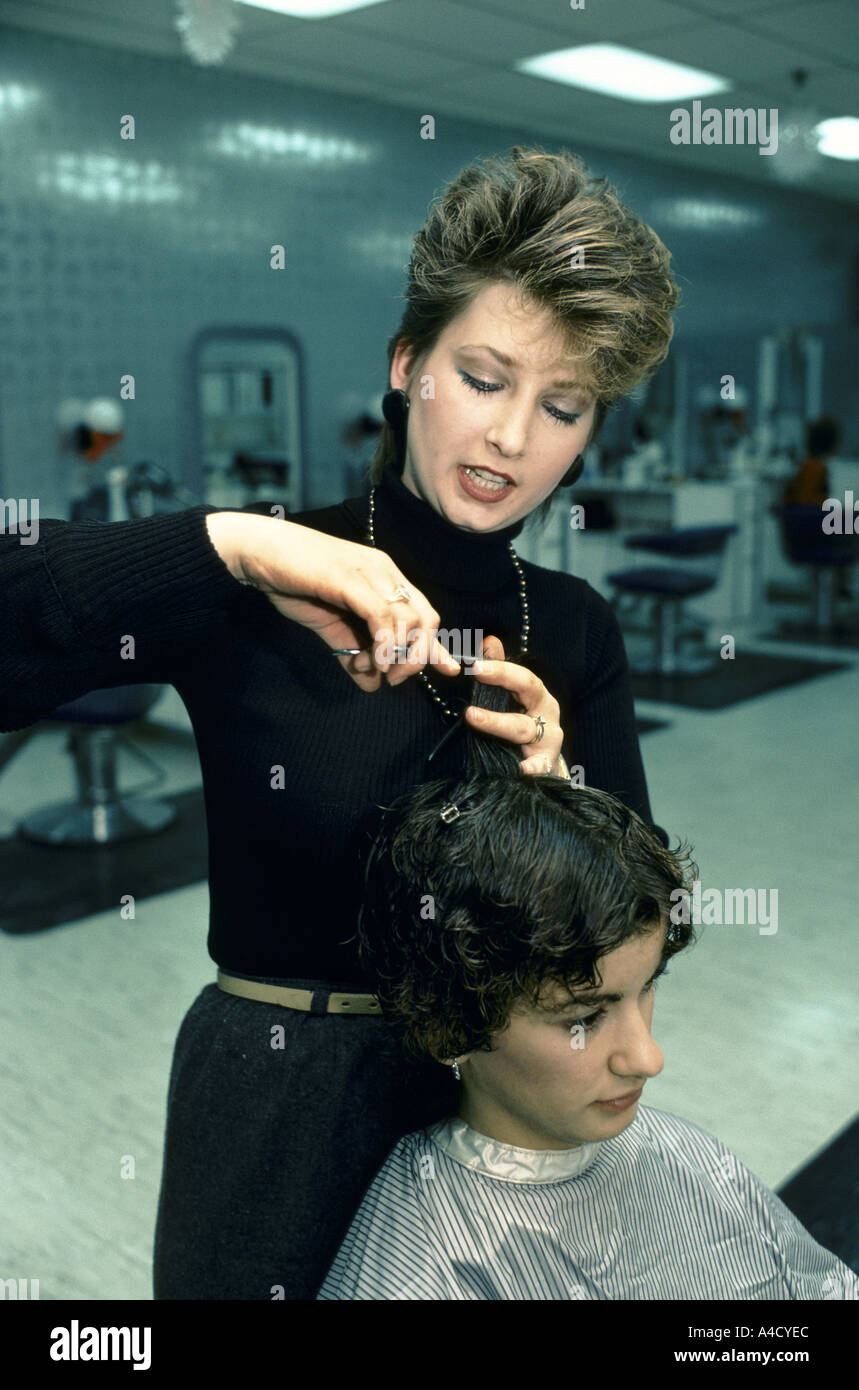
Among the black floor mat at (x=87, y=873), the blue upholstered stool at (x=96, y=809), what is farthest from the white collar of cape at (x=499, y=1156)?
the blue upholstered stool at (x=96, y=809)

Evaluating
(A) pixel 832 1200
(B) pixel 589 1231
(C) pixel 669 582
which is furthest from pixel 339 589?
(C) pixel 669 582

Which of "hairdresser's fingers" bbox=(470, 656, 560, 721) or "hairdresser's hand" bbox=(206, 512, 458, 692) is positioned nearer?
"hairdresser's hand" bbox=(206, 512, 458, 692)

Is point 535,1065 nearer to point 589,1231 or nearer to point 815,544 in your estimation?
point 589,1231

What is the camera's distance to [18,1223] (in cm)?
214

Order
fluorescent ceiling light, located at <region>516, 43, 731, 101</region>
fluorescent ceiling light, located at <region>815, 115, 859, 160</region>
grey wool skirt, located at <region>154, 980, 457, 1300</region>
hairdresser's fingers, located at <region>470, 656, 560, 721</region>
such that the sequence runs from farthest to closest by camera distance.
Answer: fluorescent ceiling light, located at <region>815, 115, 859, 160</region>, fluorescent ceiling light, located at <region>516, 43, 731, 101</region>, grey wool skirt, located at <region>154, 980, 457, 1300</region>, hairdresser's fingers, located at <region>470, 656, 560, 721</region>

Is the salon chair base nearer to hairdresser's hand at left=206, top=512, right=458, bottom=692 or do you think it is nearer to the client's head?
the client's head

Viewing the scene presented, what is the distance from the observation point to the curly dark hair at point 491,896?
3.15 feet

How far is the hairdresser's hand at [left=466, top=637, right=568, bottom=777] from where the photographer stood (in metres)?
0.93

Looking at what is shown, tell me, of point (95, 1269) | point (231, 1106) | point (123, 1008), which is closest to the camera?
point (231, 1106)

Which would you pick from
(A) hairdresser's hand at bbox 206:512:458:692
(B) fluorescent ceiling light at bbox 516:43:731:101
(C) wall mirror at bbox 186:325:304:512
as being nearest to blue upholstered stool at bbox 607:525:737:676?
(C) wall mirror at bbox 186:325:304:512

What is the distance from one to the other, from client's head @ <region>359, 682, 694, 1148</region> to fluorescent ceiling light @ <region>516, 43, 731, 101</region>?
5.56 m

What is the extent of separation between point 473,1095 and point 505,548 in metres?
0.53
